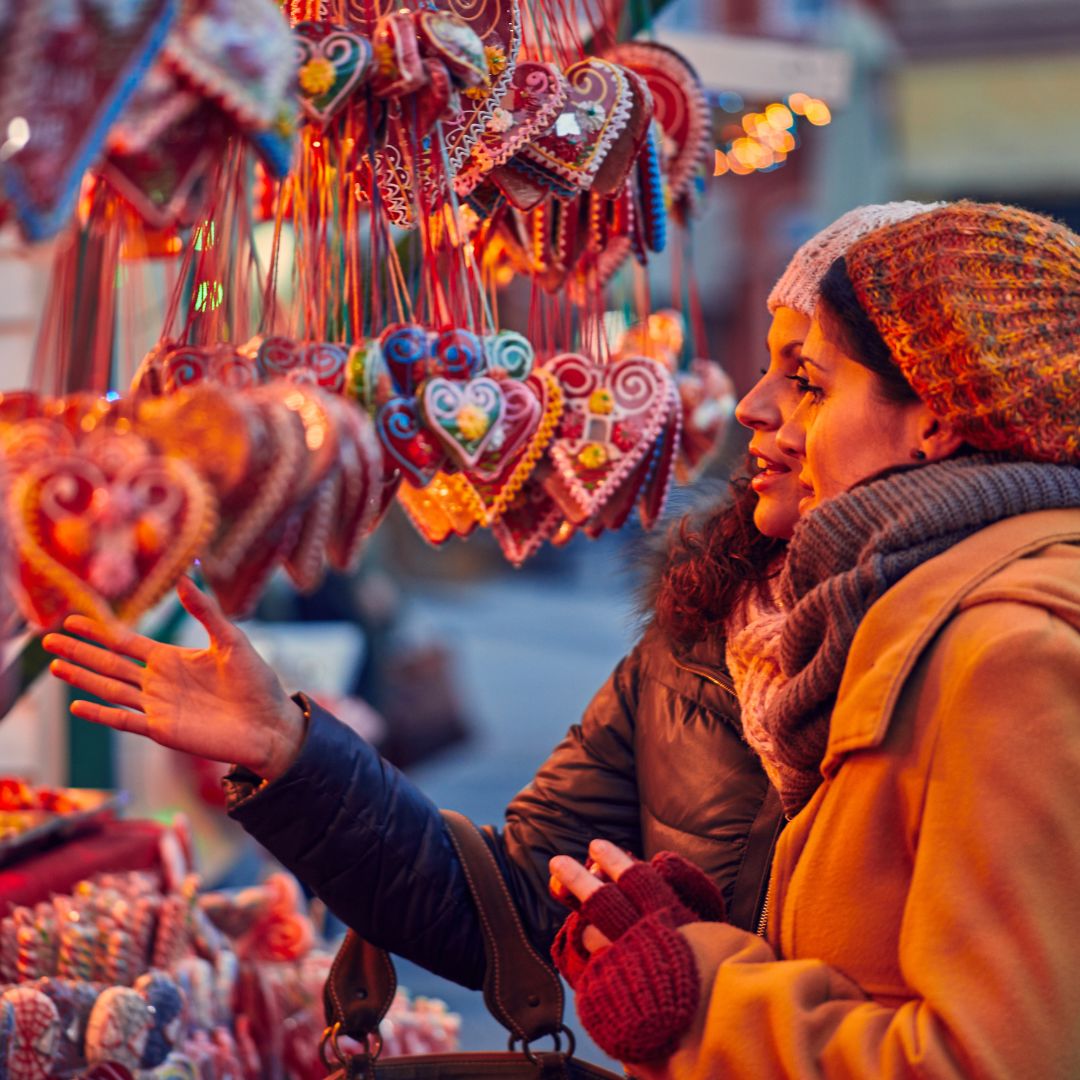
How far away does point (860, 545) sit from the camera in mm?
1151

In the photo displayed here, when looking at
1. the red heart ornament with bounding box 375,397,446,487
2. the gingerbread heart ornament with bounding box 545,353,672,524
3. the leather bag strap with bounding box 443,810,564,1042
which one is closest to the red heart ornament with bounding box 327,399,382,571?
the red heart ornament with bounding box 375,397,446,487

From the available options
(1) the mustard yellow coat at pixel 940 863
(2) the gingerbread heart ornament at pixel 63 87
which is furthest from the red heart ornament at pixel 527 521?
(2) the gingerbread heart ornament at pixel 63 87

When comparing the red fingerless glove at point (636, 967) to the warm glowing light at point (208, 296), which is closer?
the red fingerless glove at point (636, 967)

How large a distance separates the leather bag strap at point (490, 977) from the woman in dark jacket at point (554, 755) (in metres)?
0.02

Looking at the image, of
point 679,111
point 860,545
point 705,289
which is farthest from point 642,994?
point 705,289

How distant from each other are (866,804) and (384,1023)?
3.03 feet

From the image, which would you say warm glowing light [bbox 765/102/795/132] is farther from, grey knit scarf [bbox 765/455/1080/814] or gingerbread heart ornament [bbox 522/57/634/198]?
grey knit scarf [bbox 765/455/1080/814]

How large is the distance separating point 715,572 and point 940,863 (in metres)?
0.52

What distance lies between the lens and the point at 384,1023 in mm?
1763

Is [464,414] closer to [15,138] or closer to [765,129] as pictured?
[15,138]

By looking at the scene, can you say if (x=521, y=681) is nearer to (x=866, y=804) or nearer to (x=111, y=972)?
(x=111, y=972)

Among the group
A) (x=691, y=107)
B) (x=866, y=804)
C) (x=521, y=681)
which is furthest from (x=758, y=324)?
(x=866, y=804)

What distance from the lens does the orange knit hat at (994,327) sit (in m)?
1.10

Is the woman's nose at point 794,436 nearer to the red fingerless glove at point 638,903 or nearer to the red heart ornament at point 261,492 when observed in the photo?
the red fingerless glove at point 638,903
